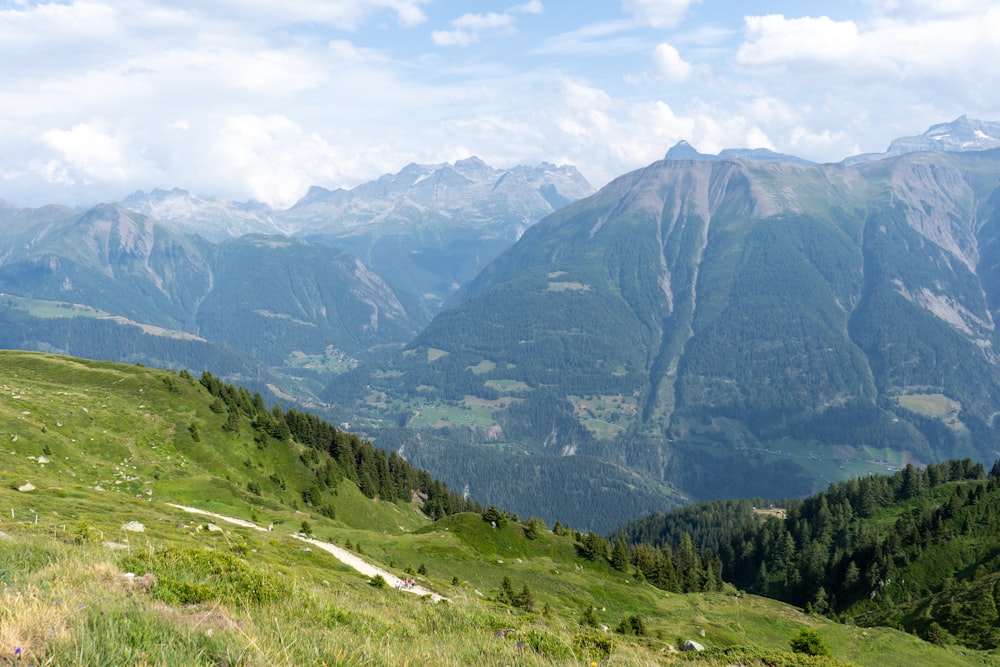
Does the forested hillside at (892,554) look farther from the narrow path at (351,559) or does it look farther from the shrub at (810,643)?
the narrow path at (351,559)

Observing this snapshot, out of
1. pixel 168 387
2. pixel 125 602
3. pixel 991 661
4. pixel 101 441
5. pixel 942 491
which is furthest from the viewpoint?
pixel 942 491

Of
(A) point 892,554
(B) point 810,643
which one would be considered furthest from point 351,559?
(A) point 892,554

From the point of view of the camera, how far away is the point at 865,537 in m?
116

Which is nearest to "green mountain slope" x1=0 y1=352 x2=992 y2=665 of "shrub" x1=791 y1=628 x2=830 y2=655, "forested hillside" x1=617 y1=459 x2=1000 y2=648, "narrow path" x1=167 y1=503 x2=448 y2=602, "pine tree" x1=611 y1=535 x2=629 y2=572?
"narrow path" x1=167 y1=503 x2=448 y2=602

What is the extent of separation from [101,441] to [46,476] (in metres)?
16.7

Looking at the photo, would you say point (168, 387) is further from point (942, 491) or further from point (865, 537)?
point (942, 491)

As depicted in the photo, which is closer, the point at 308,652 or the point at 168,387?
the point at 308,652

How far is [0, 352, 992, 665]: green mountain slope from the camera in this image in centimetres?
880

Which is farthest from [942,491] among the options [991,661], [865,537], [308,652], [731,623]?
[308,652]

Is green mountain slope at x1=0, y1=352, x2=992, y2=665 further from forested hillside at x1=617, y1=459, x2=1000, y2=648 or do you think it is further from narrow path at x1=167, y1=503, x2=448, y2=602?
forested hillside at x1=617, y1=459, x2=1000, y2=648

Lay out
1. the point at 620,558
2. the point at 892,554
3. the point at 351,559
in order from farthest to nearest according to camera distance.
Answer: the point at 892,554 → the point at 620,558 → the point at 351,559

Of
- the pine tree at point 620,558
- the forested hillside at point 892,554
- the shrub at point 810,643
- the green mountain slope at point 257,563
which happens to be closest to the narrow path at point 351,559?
the green mountain slope at point 257,563

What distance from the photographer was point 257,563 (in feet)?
90.0

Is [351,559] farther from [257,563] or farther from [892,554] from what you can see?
[892,554]
